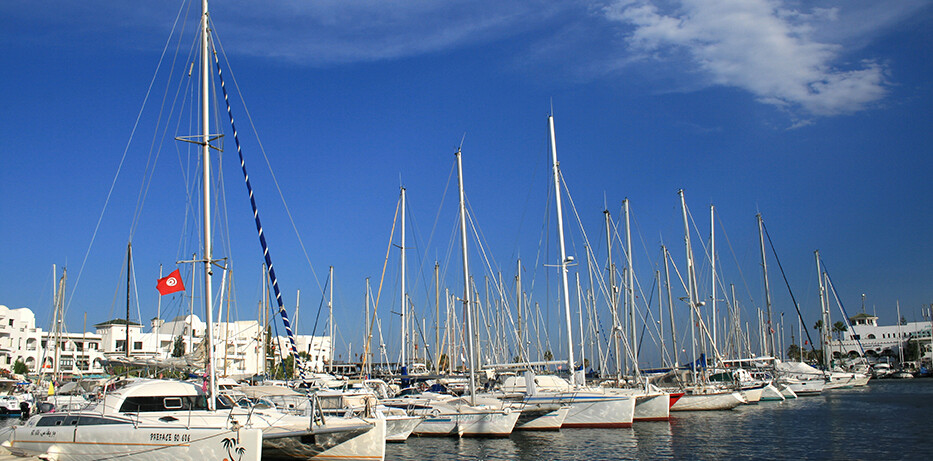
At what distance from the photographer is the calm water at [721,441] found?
84.2 ft

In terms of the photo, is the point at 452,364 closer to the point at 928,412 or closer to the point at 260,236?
the point at 928,412

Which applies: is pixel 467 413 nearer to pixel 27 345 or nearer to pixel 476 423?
pixel 476 423

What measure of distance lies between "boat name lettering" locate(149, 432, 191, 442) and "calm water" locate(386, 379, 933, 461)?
9.94 m

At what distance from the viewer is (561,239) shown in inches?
1417

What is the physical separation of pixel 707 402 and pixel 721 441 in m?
16.2

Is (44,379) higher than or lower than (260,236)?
lower

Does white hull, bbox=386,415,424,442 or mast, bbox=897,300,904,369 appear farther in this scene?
mast, bbox=897,300,904,369

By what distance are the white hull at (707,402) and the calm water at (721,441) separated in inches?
132

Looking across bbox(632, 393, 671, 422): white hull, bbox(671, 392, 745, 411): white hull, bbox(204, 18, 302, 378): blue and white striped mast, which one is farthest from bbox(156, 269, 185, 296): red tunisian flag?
bbox(671, 392, 745, 411): white hull

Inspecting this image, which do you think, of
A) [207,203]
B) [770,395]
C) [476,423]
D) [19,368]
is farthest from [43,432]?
[19,368]

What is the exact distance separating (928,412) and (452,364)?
3952 cm

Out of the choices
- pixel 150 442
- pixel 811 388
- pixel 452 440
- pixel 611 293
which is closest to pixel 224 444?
pixel 150 442

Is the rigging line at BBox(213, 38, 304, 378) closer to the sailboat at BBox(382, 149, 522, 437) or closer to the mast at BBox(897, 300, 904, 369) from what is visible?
the sailboat at BBox(382, 149, 522, 437)

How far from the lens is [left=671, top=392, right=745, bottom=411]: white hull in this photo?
44081 mm
